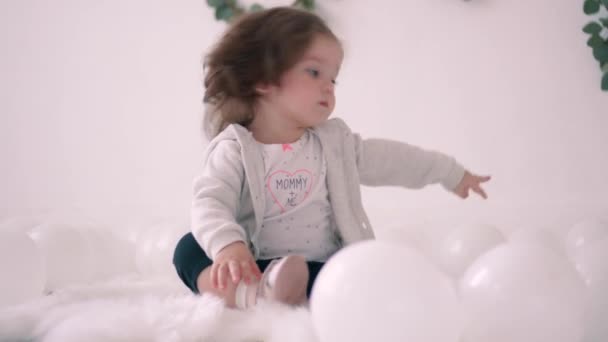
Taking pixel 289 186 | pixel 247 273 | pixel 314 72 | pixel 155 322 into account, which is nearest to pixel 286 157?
pixel 289 186

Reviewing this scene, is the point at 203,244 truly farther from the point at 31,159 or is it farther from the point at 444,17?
the point at 31,159

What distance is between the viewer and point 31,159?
7.23 feet

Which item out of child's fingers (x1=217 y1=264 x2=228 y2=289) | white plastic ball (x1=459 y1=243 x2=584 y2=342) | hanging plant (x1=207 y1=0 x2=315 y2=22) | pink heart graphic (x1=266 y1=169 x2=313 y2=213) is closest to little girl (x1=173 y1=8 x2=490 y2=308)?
pink heart graphic (x1=266 y1=169 x2=313 y2=213)

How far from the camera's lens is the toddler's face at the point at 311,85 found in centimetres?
103

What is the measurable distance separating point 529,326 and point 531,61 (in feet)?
4.18

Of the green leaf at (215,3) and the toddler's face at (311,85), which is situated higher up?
the green leaf at (215,3)

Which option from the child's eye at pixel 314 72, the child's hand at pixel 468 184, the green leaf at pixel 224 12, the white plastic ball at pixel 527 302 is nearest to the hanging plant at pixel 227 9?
the green leaf at pixel 224 12

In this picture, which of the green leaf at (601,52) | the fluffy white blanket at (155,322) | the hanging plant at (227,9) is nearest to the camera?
the fluffy white blanket at (155,322)

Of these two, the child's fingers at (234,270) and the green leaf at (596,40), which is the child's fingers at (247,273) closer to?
the child's fingers at (234,270)

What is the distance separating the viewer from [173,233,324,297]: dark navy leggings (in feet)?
3.00

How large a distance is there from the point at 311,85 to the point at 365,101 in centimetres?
86

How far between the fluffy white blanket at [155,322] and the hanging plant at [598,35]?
1284 millimetres

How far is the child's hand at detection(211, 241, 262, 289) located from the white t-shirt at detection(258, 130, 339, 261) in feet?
0.52

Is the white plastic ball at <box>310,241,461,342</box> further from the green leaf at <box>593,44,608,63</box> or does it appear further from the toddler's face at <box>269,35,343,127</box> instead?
the green leaf at <box>593,44,608,63</box>
